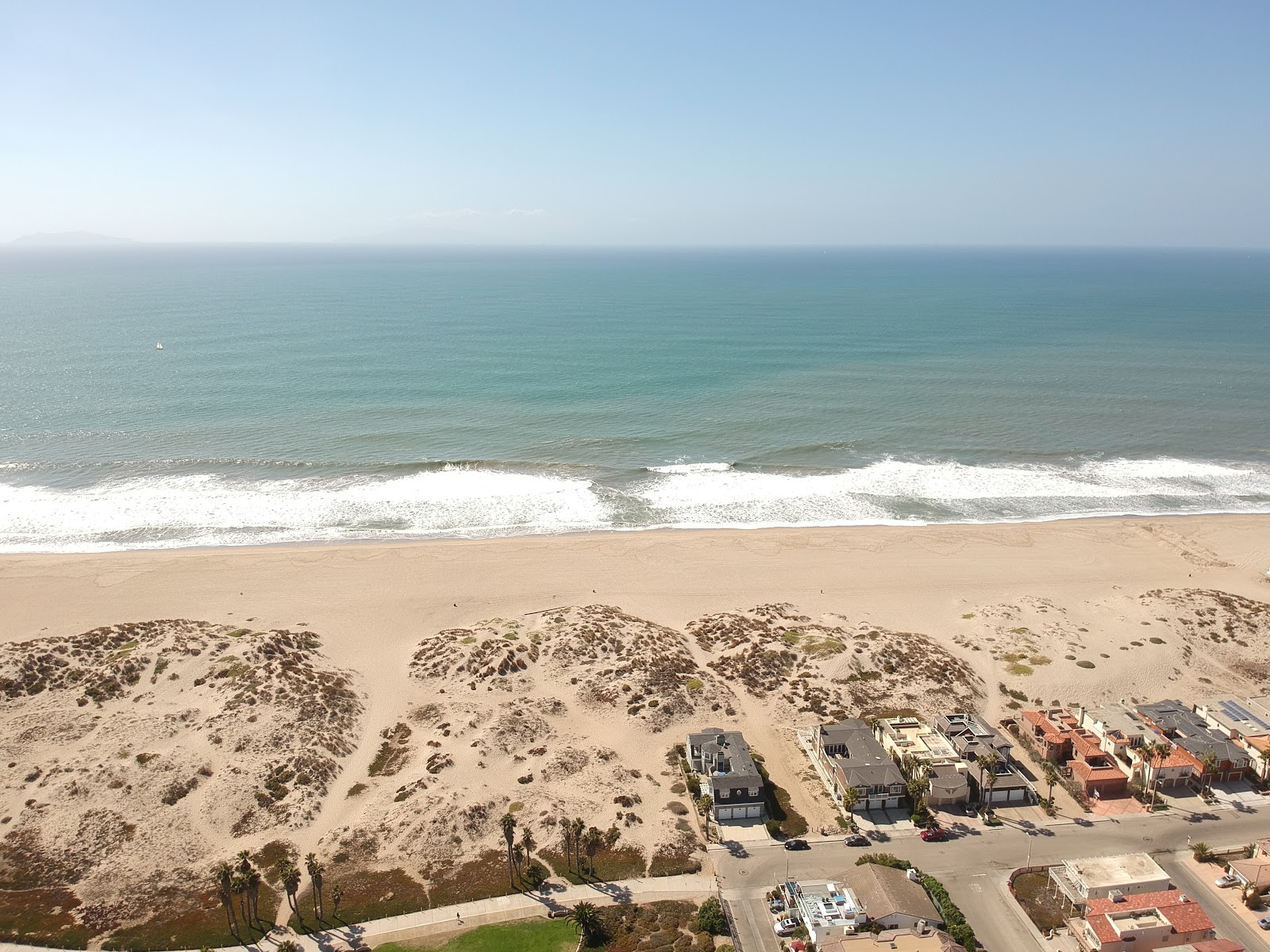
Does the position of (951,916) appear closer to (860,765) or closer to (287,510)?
(860,765)

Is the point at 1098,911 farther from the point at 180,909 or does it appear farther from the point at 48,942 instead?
the point at 48,942

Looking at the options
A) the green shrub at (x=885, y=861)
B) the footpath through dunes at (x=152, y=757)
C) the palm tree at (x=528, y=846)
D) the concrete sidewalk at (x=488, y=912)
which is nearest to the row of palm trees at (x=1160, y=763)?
the green shrub at (x=885, y=861)

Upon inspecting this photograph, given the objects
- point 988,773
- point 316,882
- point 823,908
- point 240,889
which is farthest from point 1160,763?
point 240,889

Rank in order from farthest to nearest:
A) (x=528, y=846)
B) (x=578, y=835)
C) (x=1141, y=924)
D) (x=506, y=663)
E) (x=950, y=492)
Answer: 1. (x=950, y=492)
2. (x=506, y=663)
3. (x=578, y=835)
4. (x=528, y=846)
5. (x=1141, y=924)

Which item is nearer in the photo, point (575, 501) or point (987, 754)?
point (987, 754)

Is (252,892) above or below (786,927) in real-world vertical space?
above

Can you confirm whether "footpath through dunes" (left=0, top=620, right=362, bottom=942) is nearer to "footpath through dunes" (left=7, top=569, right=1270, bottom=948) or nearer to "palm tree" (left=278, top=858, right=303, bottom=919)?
"footpath through dunes" (left=7, top=569, right=1270, bottom=948)

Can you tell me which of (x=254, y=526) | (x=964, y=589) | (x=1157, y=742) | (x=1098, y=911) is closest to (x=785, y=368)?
(x=964, y=589)
